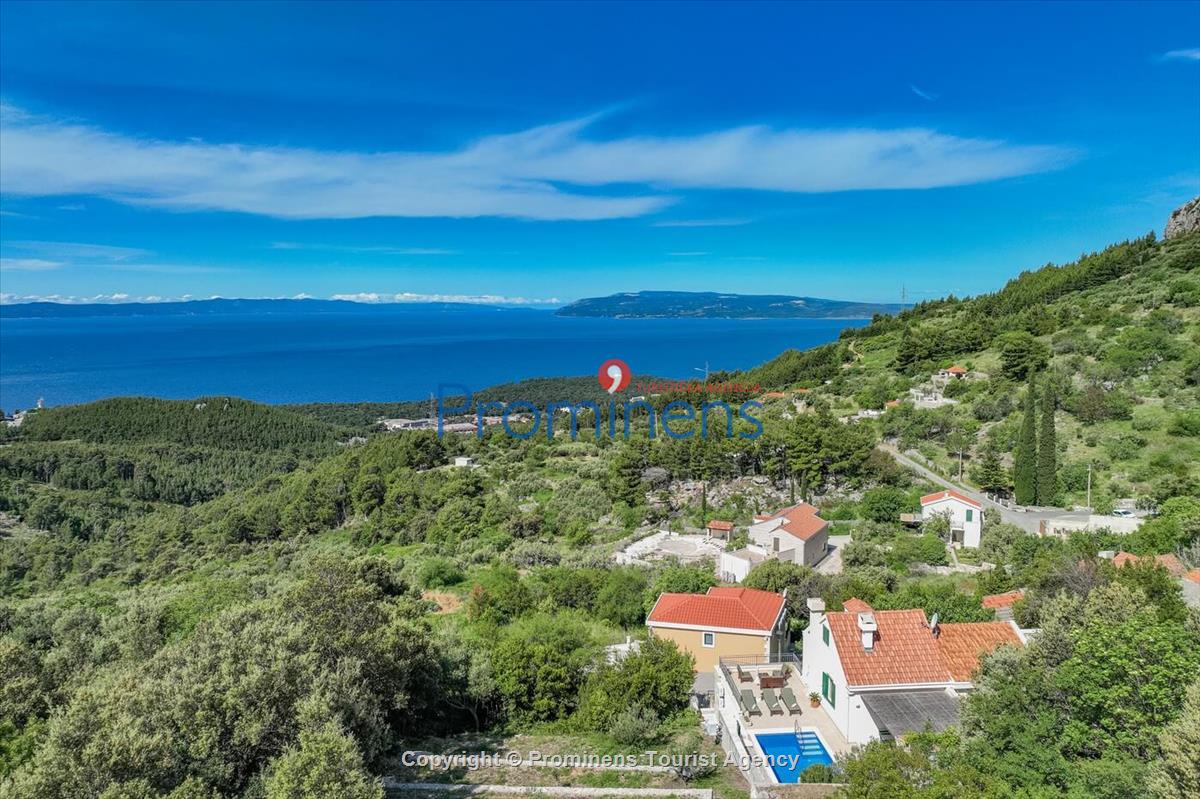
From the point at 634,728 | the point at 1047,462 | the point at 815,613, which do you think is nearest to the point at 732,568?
the point at 815,613

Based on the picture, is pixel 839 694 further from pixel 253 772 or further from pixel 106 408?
pixel 106 408

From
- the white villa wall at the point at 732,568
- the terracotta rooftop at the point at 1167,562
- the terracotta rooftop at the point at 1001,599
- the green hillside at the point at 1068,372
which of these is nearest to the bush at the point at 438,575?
the white villa wall at the point at 732,568

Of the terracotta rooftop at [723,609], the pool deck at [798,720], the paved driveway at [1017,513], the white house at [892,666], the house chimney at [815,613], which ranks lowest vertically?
the paved driveway at [1017,513]

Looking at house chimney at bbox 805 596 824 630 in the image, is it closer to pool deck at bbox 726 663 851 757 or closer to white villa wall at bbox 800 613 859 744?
white villa wall at bbox 800 613 859 744

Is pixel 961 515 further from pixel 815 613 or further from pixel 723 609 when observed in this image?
pixel 815 613

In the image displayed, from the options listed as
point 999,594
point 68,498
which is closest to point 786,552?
point 999,594

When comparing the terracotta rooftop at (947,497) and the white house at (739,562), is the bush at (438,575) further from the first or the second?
the terracotta rooftop at (947,497)

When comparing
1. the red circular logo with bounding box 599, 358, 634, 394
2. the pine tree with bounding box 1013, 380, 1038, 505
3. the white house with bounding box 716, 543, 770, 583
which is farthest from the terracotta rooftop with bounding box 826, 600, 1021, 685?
the red circular logo with bounding box 599, 358, 634, 394
